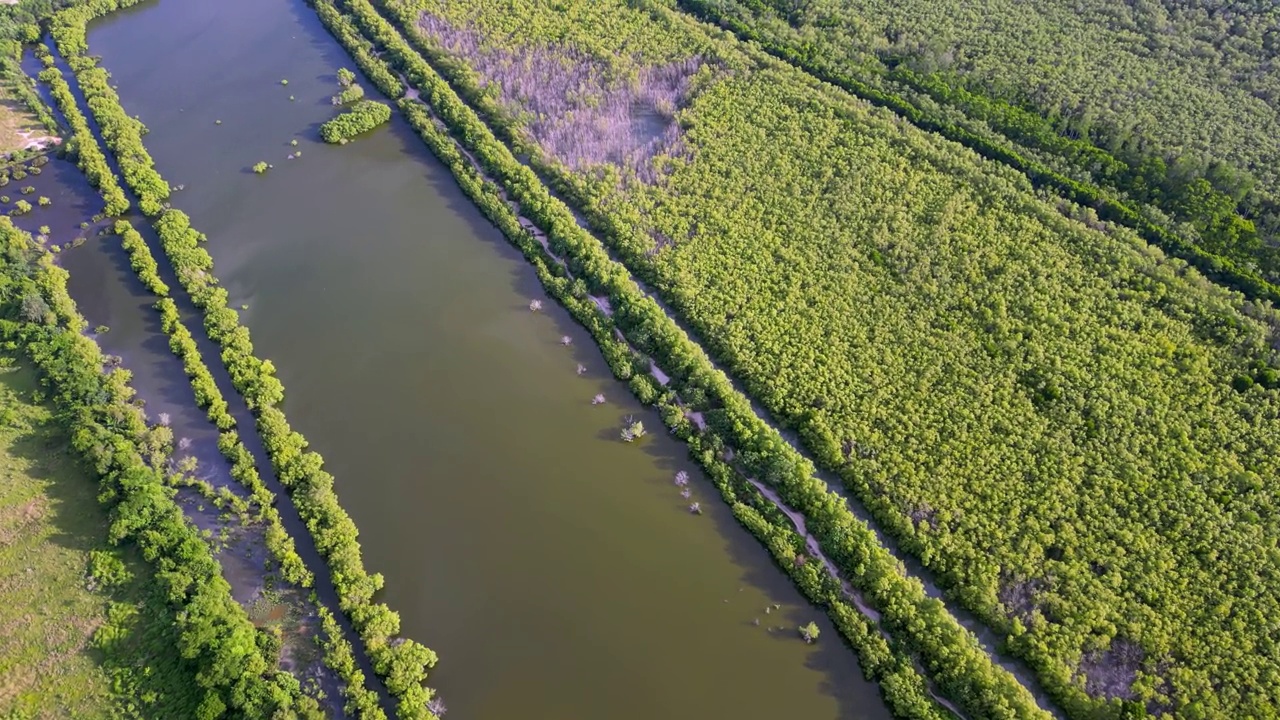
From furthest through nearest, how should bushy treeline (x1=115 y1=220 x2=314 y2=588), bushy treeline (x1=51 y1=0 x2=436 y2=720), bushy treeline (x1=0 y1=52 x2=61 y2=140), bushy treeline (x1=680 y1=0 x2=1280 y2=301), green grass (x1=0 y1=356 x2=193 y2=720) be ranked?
bushy treeline (x1=0 y1=52 x2=61 y2=140) < bushy treeline (x1=680 y1=0 x2=1280 y2=301) < bushy treeline (x1=115 y1=220 x2=314 y2=588) < bushy treeline (x1=51 y1=0 x2=436 y2=720) < green grass (x1=0 y1=356 x2=193 y2=720)

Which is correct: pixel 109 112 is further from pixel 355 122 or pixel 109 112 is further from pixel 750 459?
pixel 750 459

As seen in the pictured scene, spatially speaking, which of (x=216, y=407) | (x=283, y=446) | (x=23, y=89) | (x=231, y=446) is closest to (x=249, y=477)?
(x=283, y=446)

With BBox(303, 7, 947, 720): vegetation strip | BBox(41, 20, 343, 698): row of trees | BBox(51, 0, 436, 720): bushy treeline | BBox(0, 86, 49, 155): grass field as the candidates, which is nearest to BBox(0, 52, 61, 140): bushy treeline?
BBox(0, 86, 49, 155): grass field

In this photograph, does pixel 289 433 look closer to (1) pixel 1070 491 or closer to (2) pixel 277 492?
(2) pixel 277 492

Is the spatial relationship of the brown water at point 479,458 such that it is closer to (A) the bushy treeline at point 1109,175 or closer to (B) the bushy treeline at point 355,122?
(B) the bushy treeline at point 355,122

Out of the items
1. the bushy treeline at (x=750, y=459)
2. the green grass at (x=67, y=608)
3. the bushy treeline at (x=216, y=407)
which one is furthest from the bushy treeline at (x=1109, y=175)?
the green grass at (x=67, y=608)

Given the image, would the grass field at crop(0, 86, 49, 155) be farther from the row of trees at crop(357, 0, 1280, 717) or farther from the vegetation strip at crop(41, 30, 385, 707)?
the row of trees at crop(357, 0, 1280, 717)
